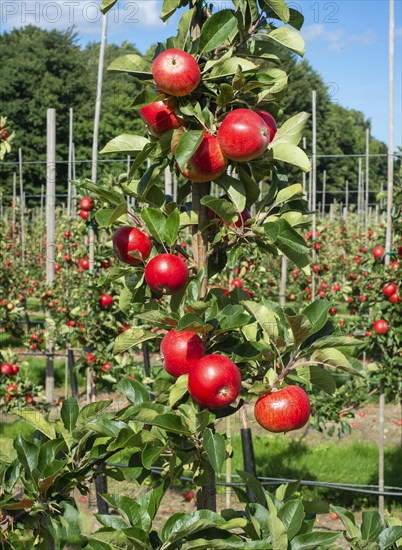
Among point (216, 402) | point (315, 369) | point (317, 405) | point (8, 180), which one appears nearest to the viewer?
point (216, 402)

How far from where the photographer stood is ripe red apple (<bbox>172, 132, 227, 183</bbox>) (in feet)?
4.27

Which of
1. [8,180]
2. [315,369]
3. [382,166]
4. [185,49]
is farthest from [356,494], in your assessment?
[382,166]

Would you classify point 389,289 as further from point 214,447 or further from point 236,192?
point 214,447

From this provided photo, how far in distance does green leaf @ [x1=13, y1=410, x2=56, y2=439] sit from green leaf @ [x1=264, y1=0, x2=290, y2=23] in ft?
3.12

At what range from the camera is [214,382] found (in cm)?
119

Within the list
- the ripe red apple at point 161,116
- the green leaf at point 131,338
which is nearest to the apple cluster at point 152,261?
the green leaf at point 131,338

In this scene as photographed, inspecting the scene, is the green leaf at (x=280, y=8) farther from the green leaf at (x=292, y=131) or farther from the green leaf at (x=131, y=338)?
the green leaf at (x=131, y=338)

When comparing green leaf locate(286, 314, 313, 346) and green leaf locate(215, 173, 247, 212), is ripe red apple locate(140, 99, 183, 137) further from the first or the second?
green leaf locate(286, 314, 313, 346)

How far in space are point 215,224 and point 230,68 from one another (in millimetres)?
348

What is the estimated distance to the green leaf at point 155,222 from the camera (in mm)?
1349

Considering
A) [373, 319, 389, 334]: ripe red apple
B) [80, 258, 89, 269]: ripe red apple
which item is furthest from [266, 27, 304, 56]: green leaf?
[80, 258, 89, 269]: ripe red apple

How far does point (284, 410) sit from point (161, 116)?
638 millimetres

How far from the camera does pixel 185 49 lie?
1.38 m

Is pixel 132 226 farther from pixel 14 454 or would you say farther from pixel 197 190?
pixel 14 454
